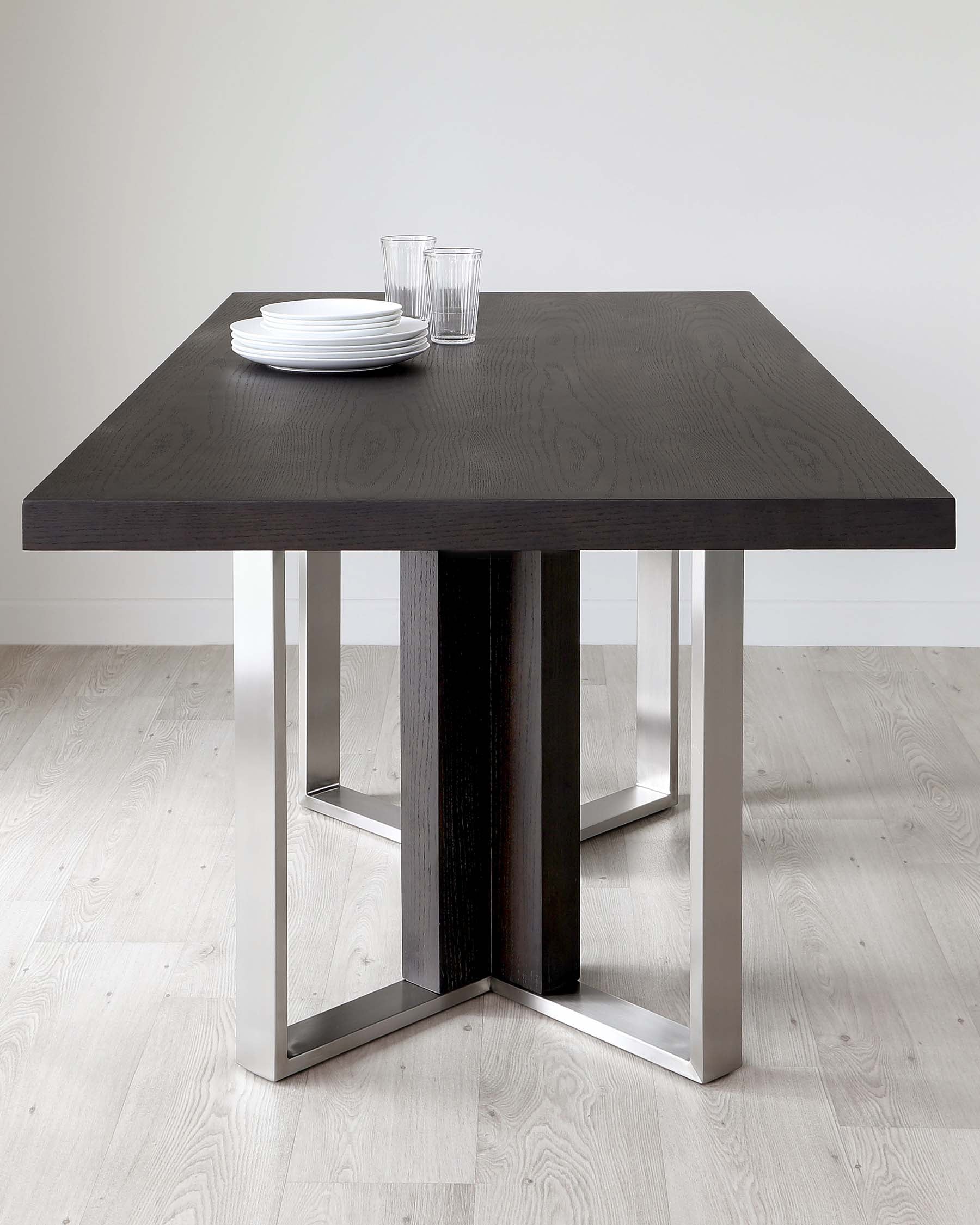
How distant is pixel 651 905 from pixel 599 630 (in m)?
1.40

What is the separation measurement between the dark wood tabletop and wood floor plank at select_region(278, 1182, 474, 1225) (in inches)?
28.0

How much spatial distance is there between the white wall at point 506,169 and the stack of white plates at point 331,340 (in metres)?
1.60

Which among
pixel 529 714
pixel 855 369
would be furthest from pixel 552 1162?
pixel 855 369

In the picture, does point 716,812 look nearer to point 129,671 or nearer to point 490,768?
point 490,768

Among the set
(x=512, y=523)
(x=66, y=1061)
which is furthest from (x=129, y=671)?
(x=512, y=523)

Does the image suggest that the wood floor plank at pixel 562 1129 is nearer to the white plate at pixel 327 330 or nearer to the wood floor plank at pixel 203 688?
the white plate at pixel 327 330

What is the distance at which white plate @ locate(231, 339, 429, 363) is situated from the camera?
1729 mm

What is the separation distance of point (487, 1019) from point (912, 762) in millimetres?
1219

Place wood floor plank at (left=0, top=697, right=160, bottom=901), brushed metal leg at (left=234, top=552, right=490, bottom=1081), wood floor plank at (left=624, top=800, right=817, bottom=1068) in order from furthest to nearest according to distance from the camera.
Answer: wood floor plank at (left=0, top=697, right=160, bottom=901) → wood floor plank at (left=624, top=800, right=817, bottom=1068) → brushed metal leg at (left=234, top=552, right=490, bottom=1081)

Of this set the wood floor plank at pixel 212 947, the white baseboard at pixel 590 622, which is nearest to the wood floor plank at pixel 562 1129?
the wood floor plank at pixel 212 947

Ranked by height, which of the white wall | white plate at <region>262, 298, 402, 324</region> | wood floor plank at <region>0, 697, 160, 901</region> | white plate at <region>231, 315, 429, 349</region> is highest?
the white wall

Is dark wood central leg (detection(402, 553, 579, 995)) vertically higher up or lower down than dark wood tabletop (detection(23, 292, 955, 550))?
lower down

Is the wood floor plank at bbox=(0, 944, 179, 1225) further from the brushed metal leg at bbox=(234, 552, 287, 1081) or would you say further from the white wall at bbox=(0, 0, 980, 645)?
the white wall at bbox=(0, 0, 980, 645)

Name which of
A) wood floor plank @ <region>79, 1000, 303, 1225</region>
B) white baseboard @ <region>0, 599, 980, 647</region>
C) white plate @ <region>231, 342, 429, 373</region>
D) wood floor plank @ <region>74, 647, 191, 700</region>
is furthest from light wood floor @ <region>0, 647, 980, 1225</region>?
white plate @ <region>231, 342, 429, 373</region>
